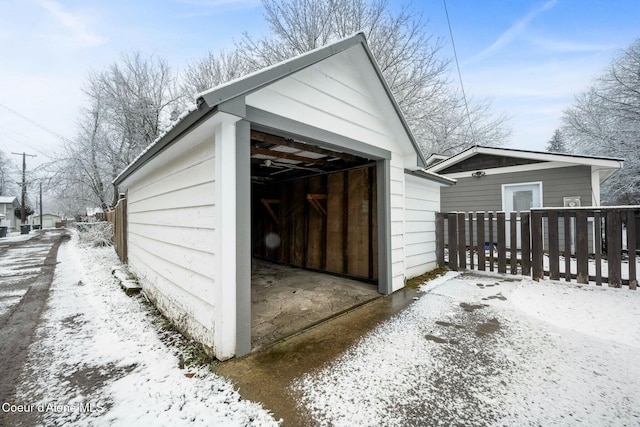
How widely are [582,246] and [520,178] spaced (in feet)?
13.8

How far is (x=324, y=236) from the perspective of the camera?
5.82m

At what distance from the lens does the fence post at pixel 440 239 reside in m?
5.91

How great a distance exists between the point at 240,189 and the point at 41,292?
17.1 feet

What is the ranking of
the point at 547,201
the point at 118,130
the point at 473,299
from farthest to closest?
the point at 118,130 < the point at 547,201 < the point at 473,299

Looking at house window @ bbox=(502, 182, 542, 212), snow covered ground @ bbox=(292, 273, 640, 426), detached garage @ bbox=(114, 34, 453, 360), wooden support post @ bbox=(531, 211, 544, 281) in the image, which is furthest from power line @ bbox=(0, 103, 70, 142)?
house window @ bbox=(502, 182, 542, 212)

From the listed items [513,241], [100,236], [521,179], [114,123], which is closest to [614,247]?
[513,241]

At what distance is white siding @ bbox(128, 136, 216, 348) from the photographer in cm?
242

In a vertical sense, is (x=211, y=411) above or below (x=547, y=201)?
below

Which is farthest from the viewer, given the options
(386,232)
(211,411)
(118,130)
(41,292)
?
(118,130)

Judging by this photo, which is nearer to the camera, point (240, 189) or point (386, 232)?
point (240, 189)

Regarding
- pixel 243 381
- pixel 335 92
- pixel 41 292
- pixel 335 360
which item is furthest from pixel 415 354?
pixel 41 292

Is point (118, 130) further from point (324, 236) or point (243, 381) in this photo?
point (243, 381)

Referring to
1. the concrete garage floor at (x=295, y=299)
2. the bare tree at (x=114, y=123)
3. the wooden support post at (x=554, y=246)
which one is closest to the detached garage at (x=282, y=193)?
the concrete garage floor at (x=295, y=299)

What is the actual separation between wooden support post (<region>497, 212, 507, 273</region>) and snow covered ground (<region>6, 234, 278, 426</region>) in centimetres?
518
